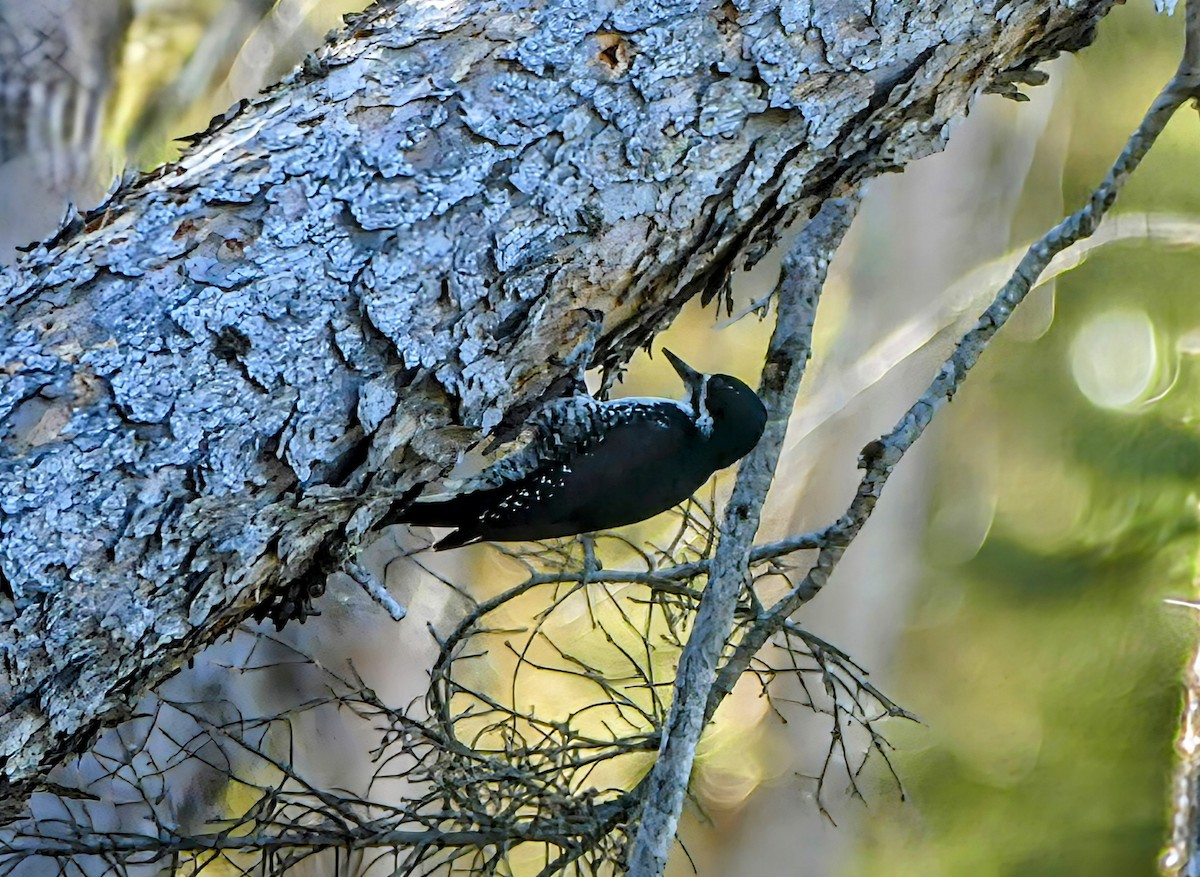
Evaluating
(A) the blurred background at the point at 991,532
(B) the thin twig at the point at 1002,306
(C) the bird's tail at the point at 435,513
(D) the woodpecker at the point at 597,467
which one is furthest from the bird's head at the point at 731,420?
(A) the blurred background at the point at 991,532

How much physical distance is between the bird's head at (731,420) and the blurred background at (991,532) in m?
0.88

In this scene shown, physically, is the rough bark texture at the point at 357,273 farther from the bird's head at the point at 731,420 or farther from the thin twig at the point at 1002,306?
the bird's head at the point at 731,420

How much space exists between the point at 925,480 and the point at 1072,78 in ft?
3.04

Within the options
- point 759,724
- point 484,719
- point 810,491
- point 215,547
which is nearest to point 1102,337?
point 810,491

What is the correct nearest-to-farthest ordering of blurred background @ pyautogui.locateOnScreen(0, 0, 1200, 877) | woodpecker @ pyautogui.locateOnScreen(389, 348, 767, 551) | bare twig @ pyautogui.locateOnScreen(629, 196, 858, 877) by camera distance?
bare twig @ pyautogui.locateOnScreen(629, 196, 858, 877)
woodpecker @ pyautogui.locateOnScreen(389, 348, 767, 551)
blurred background @ pyautogui.locateOnScreen(0, 0, 1200, 877)

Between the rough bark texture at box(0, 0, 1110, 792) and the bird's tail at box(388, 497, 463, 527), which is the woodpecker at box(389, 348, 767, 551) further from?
the rough bark texture at box(0, 0, 1110, 792)

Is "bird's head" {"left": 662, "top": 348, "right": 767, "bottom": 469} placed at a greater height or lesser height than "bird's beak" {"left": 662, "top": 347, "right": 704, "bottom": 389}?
lesser

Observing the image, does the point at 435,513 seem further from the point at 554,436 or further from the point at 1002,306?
the point at 1002,306

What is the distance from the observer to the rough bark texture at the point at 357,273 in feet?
2.32

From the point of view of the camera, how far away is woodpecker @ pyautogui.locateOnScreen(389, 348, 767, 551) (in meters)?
1.21

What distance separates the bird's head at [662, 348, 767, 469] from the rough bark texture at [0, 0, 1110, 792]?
39 cm

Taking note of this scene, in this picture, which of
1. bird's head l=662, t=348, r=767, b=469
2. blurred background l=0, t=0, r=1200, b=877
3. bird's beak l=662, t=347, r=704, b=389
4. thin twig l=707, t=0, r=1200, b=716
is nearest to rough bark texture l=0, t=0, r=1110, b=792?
thin twig l=707, t=0, r=1200, b=716

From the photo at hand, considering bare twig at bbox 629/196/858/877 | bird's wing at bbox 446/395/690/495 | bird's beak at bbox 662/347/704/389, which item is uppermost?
bird's beak at bbox 662/347/704/389

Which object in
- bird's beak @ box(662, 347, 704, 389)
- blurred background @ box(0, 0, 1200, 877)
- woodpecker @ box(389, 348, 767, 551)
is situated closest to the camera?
woodpecker @ box(389, 348, 767, 551)
